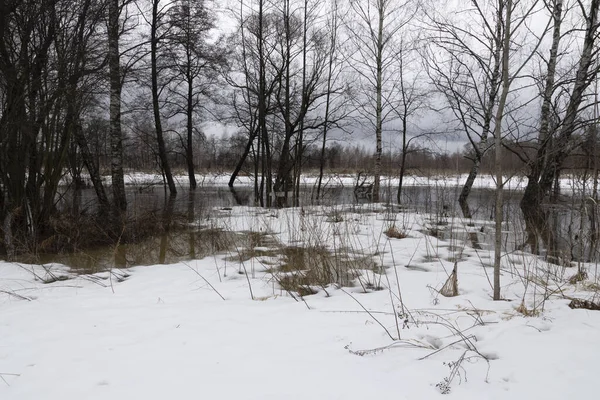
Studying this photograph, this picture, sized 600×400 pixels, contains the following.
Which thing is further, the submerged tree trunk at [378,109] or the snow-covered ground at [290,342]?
the submerged tree trunk at [378,109]

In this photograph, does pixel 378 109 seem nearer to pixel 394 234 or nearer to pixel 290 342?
pixel 394 234

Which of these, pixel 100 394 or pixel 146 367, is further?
pixel 146 367

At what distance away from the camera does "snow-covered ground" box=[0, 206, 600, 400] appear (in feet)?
6.19

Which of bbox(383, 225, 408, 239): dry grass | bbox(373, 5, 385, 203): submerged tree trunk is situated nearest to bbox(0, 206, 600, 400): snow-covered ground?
bbox(383, 225, 408, 239): dry grass

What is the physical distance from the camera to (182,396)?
1.84 meters

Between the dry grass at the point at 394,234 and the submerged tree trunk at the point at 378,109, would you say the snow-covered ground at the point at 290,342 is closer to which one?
the dry grass at the point at 394,234

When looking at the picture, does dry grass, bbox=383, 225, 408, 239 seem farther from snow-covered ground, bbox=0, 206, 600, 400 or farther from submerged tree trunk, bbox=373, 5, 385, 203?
submerged tree trunk, bbox=373, 5, 385, 203

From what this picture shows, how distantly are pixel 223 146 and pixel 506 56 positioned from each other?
37696 mm

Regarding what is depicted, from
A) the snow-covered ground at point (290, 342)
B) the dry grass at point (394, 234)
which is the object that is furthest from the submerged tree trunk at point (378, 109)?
the snow-covered ground at point (290, 342)

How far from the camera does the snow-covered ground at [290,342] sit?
6.19ft

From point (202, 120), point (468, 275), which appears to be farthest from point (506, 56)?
point (202, 120)

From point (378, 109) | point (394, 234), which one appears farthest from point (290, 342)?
point (378, 109)

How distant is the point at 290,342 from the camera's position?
2443mm

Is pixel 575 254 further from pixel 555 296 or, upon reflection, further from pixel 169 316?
pixel 169 316
